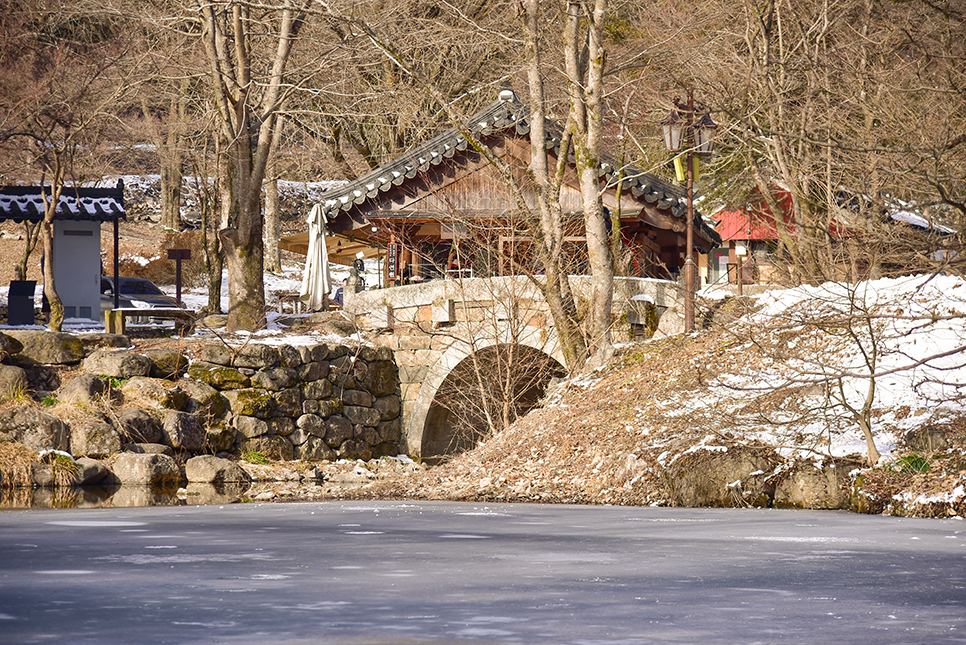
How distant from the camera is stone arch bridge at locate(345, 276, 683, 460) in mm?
15516

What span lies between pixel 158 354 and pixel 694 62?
10938 mm

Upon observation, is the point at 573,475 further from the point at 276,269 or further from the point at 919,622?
the point at 276,269

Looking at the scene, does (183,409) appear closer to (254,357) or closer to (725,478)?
(254,357)

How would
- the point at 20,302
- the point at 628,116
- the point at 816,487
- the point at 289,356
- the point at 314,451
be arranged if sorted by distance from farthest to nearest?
the point at 20,302 → the point at 628,116 → the point at 289,356 → the point at 314,451 → the point at 816,487

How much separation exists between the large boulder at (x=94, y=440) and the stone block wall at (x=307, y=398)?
6.18ft

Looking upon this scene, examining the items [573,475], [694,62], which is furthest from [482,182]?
[573,475]

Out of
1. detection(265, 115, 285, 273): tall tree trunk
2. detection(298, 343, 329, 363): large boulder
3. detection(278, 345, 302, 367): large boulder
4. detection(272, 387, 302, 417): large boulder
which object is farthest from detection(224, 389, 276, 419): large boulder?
detection(265, 115, 285, 273): tall tree trunk

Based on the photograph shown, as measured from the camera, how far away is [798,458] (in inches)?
353

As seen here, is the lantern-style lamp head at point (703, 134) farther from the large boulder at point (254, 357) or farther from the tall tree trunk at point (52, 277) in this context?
the tall tree trunk at point (52, 277)

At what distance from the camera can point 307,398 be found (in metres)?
16.9

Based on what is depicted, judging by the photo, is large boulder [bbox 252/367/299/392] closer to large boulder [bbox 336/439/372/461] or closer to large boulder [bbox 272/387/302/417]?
large boulder [bbox 272/387/302/417]

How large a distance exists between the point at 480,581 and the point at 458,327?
40.3 ft

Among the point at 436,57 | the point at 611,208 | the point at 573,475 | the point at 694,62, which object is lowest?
the point at 573,475

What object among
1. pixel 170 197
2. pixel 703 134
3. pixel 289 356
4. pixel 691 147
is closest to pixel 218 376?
pixel 289 356
